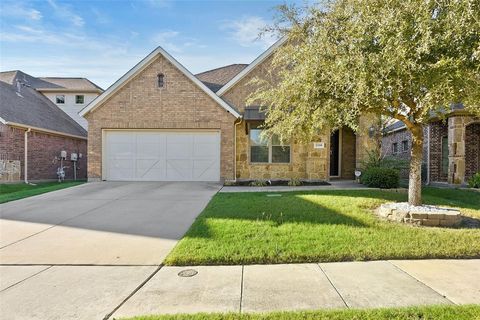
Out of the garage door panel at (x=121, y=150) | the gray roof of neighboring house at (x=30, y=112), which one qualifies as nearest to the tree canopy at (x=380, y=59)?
the garage door panel at (x=121, y=150)

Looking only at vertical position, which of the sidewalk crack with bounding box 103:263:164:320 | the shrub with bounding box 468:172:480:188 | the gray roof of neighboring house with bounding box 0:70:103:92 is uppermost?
the gray roof of neighboring house with bounding box 0:70:103:92

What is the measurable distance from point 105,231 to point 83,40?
9030mm

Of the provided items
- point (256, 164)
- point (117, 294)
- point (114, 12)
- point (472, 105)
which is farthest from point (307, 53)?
point (256, 164)

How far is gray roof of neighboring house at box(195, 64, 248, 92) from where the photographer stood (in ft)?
55.5

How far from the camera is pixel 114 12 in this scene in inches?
369

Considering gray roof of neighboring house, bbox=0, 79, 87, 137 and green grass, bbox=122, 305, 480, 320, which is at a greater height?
gray roof of neighboring house, bbox=0, 79, 87, 137

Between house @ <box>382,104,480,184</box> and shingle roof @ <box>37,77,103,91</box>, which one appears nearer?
house @ <box>382,104,480,184</box>

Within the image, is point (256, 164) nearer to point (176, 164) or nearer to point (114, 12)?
point (176, 164)

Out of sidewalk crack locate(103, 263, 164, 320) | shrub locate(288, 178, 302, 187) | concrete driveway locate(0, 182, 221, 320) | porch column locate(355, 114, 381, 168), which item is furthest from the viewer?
porch column locate(355, 114, 381, 168)

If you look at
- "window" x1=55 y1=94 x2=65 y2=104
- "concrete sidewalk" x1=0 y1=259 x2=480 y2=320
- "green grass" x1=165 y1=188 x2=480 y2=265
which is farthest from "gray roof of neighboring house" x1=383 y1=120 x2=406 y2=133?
"window" x1=55 y1=94 x2=65 y2=104

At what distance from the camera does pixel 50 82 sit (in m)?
25.7

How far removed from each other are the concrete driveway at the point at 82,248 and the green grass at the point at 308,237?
0.60 meters

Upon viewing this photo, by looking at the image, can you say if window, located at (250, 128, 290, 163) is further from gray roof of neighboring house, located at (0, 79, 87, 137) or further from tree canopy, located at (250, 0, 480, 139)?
gray roof of neighboring house, located at (0, 79, 87, 137)

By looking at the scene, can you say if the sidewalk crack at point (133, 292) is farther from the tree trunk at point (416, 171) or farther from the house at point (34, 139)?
the house at point (34, 139)
